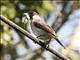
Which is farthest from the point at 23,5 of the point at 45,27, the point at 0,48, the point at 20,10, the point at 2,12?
the point at 45,27

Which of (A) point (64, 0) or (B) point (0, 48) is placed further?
(A) point (64, 0)

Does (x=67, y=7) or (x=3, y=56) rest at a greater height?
(x=67, y=7)

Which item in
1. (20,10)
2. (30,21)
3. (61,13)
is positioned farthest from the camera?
(61,13)

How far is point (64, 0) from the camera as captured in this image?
3867 millimetres

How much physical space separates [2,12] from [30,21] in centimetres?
177

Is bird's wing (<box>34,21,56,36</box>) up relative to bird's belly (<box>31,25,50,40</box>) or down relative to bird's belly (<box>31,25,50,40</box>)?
up

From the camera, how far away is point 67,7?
3826mm

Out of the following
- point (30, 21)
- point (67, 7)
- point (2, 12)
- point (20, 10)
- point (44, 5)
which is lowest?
point (30, 21)

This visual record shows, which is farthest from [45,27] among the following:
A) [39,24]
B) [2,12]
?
[2,12]

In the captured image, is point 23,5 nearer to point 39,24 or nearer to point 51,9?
point 51,9

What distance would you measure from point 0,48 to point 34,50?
44cm

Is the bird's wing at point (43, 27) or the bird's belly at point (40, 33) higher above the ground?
the bird's wing at point (43, 27)

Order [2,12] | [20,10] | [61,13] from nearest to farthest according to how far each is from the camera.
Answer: [2,12] → [20,10] → [61,13]

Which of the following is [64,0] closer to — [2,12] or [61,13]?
[61,13]
